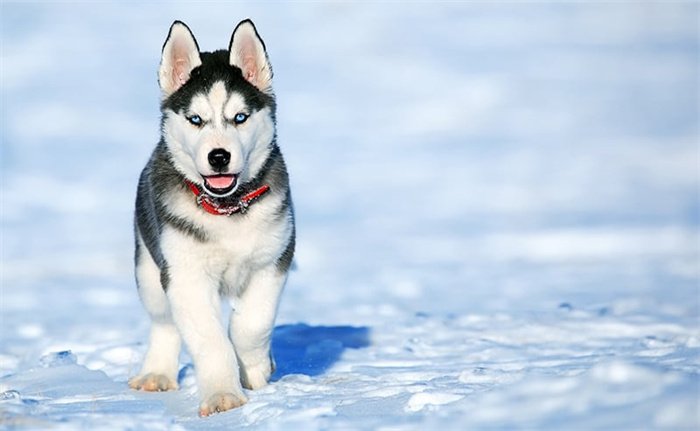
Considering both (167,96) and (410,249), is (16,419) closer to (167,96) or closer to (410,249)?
(167,96)

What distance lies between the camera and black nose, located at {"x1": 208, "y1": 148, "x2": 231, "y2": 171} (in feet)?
16.6

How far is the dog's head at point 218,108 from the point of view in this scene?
5.14m

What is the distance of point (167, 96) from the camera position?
559 centimetres

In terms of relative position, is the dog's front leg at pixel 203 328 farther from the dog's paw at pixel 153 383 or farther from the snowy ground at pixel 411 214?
the dog's paw at pixel 153 383

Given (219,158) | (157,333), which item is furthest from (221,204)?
(157,333)

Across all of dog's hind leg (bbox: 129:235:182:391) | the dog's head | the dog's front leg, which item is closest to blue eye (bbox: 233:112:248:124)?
the dog's head

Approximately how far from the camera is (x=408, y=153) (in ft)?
79.5

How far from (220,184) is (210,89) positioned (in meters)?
0.51

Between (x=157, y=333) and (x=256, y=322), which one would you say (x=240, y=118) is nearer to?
(x=256, y=322)

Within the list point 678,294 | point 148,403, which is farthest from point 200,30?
point 148,403

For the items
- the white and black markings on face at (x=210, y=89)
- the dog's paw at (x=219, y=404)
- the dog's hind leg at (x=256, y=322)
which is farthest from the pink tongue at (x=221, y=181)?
the dog's paw at (x=219, y=404)

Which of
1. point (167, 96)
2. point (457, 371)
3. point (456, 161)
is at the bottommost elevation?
point (456, 161)

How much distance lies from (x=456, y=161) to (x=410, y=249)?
327 inches

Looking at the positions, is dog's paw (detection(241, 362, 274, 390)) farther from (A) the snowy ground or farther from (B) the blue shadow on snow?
(B) the blue shadow on snow
